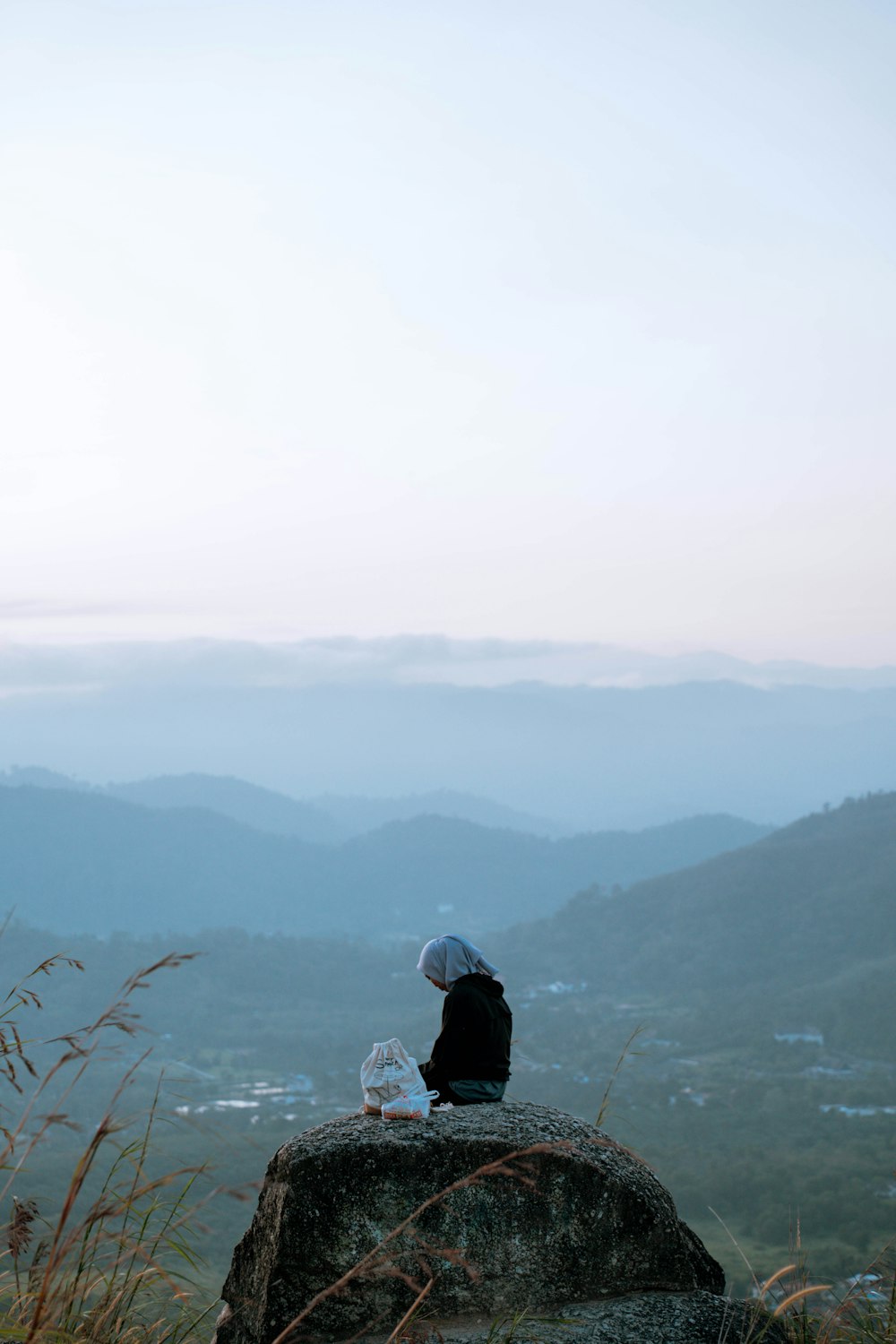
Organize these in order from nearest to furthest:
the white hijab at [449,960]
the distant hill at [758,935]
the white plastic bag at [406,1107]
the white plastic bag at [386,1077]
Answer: the white plastic bag at [406,1107]
the white plastic bag at [386,1077]
the white hijab at [449,960]
the distant hill at [758,935]

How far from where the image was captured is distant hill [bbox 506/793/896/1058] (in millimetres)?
129625

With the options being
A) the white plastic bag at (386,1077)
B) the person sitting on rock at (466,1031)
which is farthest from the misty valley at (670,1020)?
the white plastic bag at (386,1077)

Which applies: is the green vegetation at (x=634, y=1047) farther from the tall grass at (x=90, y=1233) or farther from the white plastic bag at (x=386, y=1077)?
the white plastic bag at (x=386, y=1077)

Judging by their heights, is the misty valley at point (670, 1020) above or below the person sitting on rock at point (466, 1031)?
below

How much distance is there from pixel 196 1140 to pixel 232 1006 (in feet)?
286

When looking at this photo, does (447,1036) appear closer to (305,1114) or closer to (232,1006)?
(305,1114)

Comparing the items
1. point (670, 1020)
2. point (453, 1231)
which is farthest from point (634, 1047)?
point (453, 1231)

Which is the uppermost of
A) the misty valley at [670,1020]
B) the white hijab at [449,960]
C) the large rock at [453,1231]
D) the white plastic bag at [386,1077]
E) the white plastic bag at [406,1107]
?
the white hijab at [449,960]

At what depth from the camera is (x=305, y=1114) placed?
84.4 meters

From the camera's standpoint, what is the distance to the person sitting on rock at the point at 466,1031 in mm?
5164

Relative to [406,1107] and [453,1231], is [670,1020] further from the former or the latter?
[453,1231]

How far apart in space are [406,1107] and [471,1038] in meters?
1.01

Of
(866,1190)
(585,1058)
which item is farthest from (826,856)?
(866,1190)

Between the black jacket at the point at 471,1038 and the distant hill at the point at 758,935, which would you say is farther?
the distant hill at the point at 758,935
